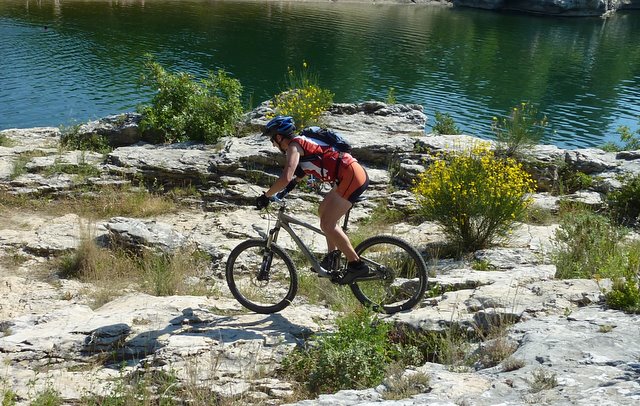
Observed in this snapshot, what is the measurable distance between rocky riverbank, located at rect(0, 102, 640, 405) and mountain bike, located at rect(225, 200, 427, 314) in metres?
0.22

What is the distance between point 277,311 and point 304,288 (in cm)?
91

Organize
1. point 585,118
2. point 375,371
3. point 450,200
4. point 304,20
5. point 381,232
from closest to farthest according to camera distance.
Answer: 1. point 375,371
2. point 450,200
3. point 381,232
4. point 585,118
5. point 304,20

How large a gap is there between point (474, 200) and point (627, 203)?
3126 mm

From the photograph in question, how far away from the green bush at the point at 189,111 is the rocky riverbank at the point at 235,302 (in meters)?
0.56

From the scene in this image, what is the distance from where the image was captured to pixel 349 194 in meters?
7.23

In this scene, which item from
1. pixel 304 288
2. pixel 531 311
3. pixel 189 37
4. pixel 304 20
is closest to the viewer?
pixel 531 311

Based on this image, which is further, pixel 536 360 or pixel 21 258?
pixel 21 258

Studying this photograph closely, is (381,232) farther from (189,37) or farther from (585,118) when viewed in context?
(189,37)

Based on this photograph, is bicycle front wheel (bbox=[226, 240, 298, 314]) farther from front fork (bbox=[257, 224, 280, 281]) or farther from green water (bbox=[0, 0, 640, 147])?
green water (bbox=[0, 0, 640, 147])

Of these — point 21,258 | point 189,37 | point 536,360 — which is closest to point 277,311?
point 536,360

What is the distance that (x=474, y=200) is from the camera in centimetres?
965

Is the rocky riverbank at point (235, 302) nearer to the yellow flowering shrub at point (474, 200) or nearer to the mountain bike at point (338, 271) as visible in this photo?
the mountain bike at point (338, 271)

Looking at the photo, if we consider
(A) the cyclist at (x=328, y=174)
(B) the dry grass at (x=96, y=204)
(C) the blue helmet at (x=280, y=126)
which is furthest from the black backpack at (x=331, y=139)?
(B) the dry grass at (x=96, y=204)

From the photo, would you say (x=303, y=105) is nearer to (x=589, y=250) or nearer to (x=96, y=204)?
(x=96, y=204)
